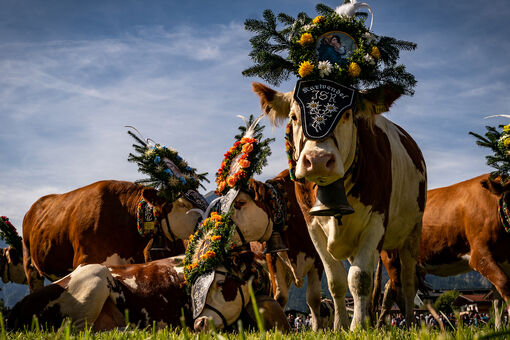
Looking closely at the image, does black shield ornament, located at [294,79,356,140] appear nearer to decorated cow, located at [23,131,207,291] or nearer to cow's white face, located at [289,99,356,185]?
cow's white face, located at [289,99,356,185]

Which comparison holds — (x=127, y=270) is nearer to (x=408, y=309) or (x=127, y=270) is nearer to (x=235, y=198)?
(x=235, y=198)

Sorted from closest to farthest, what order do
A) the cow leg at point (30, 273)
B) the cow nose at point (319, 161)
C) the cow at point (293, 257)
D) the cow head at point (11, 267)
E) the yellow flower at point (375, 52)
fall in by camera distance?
the cow nose at point (319, 161)
the yellow flower at point (375, 52)
the cow at point (293, 257)
the cow leg at point (30, 273)
the cow head at point (11, 267)

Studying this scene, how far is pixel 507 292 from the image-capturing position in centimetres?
706

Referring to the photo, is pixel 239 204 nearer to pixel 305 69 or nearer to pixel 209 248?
pixel 209 248

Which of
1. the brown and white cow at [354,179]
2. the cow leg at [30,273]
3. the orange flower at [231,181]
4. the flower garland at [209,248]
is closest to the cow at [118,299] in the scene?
the flower garland at [209,248]

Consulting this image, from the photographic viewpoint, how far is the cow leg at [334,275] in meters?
4.44

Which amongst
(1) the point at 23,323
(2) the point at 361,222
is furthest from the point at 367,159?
(1) the point at 23,323

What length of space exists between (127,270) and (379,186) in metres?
2.56

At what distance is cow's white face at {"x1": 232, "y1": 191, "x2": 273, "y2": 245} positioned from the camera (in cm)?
562

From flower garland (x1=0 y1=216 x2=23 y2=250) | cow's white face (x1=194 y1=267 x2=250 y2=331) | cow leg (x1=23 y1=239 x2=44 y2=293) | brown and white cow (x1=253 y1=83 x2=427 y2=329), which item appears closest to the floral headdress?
brown and white cow (x1=253 y1=83 x2=427 y2=329)

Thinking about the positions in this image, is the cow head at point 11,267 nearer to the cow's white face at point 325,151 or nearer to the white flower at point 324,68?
the cow's white face at point 325,151

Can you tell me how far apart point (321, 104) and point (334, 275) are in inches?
62.4

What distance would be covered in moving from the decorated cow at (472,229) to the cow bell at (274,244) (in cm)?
159

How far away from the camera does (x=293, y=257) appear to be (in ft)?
22.5
